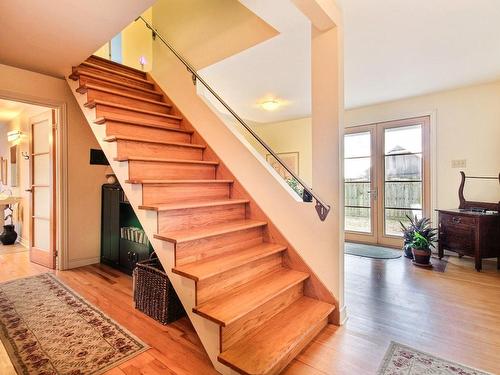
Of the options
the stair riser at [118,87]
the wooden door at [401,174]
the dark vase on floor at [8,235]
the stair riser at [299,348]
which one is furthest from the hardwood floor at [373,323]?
the stair riser at [118,87]

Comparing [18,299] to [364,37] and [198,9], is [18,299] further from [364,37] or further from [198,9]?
[364,37]

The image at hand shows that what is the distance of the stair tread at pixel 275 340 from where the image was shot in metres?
1.42

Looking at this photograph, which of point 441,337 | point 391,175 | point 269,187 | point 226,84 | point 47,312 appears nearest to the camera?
point 441,337

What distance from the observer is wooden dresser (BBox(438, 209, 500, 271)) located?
3193 mm

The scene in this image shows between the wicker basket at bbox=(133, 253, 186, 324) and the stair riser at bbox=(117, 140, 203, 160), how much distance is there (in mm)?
1003

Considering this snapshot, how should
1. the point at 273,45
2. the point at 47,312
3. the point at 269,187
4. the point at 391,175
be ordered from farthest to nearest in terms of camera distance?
the point at 391,175 < the point at 273,45 < the point at 269,187 < the point at 47,312

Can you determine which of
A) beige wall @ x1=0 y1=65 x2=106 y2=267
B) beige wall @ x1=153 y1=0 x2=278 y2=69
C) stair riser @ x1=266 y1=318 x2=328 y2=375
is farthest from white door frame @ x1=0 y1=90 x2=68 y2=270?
stair riser @ x1=266 y1=318 x2=328 y2=375

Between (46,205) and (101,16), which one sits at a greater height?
(101,16)

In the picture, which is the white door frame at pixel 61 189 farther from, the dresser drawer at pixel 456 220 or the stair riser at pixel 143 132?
the dresser drawer at pixel 456 220

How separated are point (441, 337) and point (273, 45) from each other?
2.87 meters

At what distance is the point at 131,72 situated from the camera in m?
3.71

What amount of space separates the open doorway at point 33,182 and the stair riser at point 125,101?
0.91 m

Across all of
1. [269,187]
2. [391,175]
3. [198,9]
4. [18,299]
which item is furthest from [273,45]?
[18,299]

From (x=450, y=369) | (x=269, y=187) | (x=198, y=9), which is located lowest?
(x=450, y=369)
